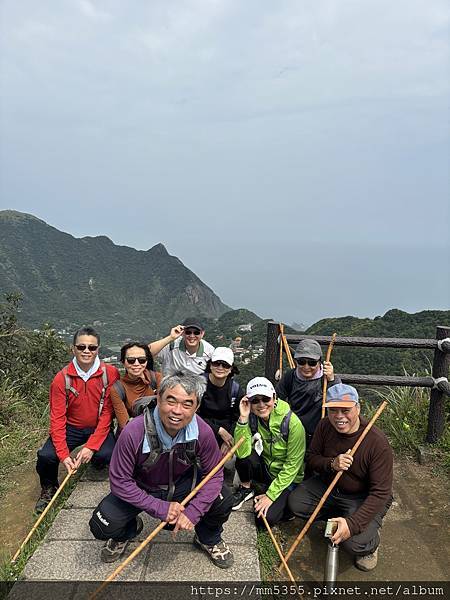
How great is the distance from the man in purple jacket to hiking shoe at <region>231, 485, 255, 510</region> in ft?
2.00

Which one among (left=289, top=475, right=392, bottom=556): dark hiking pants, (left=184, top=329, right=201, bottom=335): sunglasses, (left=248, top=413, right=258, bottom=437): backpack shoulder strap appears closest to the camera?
(left=289, top=475, right=392, bottom=556): dark hiking pants

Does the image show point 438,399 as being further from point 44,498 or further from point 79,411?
point 44,498

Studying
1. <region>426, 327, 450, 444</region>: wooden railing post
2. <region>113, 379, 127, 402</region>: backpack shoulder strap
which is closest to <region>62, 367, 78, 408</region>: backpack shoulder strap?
<region>113, 379, 127, 402</region>: backpack shoulder strap

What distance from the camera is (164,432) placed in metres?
2.93

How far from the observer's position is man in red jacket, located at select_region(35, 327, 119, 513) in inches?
153

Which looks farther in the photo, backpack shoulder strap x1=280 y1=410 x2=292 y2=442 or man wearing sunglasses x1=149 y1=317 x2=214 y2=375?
man wearing sunglasses x1=149 y1=317 x2=214 y2=375

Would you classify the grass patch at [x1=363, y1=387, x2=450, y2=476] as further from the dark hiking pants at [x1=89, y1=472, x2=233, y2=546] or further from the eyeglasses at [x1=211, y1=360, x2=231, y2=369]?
the dark hiking pants at [x1=89, y1=472, x2=233, y2=546]

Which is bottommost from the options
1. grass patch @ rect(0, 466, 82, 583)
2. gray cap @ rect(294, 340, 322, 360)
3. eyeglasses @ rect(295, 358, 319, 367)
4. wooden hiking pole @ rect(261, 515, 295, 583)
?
grass patch @ rect(0, 466, 82, 583)

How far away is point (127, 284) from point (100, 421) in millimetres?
62856

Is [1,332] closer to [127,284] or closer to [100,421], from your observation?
[100,421]

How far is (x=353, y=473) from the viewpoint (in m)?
3.26

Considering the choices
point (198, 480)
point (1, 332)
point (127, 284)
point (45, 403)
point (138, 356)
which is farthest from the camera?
point (127, 284)

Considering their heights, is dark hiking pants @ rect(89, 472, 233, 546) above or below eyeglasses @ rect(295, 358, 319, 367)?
below

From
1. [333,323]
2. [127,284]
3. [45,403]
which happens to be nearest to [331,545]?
[45,403]
